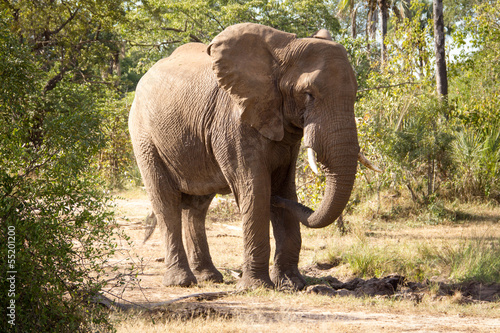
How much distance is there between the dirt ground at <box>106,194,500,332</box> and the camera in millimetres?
5785

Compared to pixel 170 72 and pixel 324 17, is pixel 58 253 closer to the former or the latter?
pixel 170 72

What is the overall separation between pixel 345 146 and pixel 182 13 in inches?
679

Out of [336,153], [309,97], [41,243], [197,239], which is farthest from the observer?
[197,239]

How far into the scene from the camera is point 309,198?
12.6 m

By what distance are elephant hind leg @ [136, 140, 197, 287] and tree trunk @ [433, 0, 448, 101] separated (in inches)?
393

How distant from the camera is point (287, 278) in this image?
7.63 m

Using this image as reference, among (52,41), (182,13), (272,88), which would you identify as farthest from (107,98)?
(272,88)

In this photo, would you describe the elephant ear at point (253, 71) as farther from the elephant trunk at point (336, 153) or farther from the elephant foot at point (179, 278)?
the elephant foot at point (179, 278)

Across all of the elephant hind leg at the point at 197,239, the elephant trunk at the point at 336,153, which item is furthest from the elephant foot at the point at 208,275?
the elephant trunk at the point at 336,153

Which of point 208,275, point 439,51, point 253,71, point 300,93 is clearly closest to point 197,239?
Result: point 208,275

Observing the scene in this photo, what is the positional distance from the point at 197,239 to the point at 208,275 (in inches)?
23.0

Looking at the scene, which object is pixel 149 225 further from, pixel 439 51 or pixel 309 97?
pixel 439 51

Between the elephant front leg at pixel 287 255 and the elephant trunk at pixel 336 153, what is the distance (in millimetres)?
1001

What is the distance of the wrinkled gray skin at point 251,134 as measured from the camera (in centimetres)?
660
